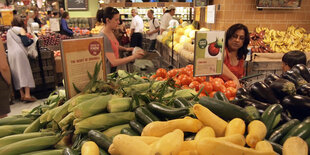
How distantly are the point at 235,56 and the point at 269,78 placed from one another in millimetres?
1849

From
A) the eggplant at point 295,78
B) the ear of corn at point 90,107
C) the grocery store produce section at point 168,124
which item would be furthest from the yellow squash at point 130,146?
the eggplant at point 295,78

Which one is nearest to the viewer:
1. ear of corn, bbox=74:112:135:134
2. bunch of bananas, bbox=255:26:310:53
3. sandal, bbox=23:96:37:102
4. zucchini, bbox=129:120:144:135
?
zucchini, bbox=129:120:144:135

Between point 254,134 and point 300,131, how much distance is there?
293mm

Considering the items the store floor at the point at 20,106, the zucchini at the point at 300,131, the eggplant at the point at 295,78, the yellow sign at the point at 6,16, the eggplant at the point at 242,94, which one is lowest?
the store floor at the point at 20,106

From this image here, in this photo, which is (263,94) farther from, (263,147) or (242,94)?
(263,147)

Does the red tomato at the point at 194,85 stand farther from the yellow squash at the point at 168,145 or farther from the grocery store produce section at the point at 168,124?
the yellow squash at the point at 168,145

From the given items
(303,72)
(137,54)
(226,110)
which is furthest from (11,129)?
(137,54)

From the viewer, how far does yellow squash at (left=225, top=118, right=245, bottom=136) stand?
0.98 meters

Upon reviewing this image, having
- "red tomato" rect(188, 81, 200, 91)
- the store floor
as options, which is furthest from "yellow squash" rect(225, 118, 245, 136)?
the store floor

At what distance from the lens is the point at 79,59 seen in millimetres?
1710

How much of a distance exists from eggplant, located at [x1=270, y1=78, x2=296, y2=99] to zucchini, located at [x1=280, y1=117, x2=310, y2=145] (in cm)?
30

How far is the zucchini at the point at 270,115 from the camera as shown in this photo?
3.69 ft

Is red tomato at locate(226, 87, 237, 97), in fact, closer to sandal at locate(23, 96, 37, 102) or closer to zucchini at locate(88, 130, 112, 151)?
zucchini at locate(88, 130, 112, 151)

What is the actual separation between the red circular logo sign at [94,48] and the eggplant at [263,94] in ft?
3.72
